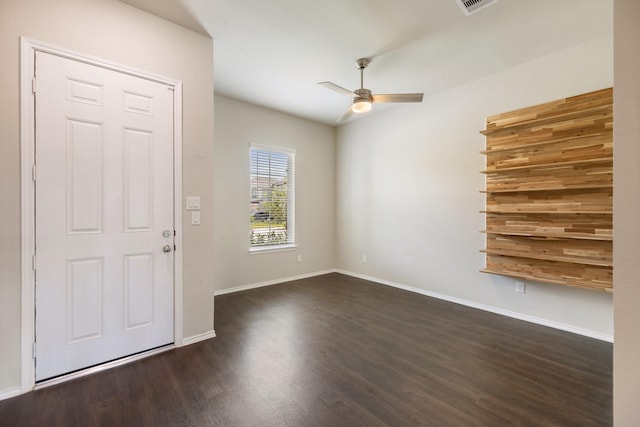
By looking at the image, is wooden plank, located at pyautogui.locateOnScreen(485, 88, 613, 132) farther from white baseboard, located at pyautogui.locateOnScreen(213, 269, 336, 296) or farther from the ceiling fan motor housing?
white baseboard, located at pyautogui.locateOnScreen(213, 269, 336, 296)

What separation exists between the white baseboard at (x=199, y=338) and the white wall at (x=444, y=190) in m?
3.05

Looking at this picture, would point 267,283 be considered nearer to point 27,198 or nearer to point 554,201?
point 27,198

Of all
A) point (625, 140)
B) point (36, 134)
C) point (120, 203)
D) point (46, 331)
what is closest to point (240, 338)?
point (46, 331)

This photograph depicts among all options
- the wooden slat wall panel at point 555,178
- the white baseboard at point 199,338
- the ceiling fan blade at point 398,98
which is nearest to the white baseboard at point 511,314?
the wooden slat wall panel at point 555,178

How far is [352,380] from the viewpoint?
6.84 ft

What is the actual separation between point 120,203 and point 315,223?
11.7ft

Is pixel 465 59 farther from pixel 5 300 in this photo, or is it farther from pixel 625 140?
pixel 5 300

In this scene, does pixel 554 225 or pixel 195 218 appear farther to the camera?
pixel 554 225

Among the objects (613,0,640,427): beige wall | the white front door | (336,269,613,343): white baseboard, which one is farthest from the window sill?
(613,0,640,427): beige wall

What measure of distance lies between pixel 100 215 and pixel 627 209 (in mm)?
3297

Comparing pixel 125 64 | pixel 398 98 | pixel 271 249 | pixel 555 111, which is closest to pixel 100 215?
pixel 125 64

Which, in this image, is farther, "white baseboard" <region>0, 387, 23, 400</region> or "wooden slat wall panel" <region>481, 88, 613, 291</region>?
"wooden slat wall panel" <region>481, 88, 613, 291</region>

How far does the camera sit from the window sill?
15.1ft

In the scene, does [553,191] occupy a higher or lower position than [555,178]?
lower
